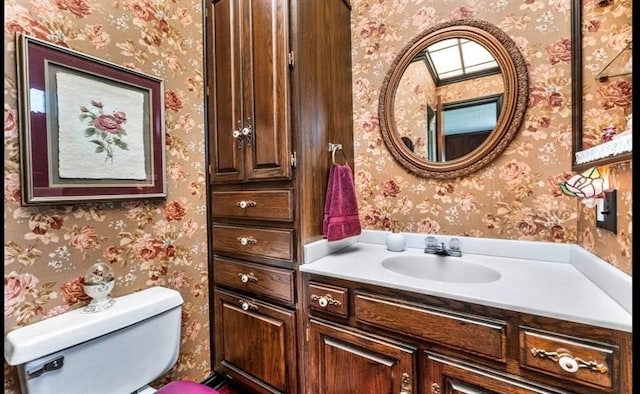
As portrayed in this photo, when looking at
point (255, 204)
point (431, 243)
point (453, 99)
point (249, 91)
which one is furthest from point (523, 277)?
point (249, 91)

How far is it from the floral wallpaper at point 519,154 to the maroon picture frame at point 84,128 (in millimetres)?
1108

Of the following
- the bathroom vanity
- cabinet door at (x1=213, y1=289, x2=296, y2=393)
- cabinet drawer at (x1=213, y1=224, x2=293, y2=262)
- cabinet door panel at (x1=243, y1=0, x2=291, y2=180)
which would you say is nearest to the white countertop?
the bathroom vanity

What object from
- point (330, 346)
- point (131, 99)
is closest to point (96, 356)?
point (330, 346)

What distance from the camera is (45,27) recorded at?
3.56ft

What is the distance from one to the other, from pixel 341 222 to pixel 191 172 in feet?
2.66

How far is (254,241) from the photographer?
4.71ft

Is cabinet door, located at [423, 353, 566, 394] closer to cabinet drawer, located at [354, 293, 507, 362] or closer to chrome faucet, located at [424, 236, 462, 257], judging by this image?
cabinet drawer, located at [354, 293, 507, 362]

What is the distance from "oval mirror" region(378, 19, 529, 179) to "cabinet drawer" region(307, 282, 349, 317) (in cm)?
73

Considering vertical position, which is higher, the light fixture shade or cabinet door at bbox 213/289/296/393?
the light fixture shade

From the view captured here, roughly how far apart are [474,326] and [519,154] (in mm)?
784

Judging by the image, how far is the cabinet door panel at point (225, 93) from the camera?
57.9 inches

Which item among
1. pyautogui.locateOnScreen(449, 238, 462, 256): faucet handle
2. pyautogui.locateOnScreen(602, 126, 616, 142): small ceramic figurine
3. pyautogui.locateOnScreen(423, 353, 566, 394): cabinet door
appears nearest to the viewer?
pyautogui.locateOnScreen(423, 353, 566, 394): cabinet door

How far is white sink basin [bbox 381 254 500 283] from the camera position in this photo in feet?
4.15

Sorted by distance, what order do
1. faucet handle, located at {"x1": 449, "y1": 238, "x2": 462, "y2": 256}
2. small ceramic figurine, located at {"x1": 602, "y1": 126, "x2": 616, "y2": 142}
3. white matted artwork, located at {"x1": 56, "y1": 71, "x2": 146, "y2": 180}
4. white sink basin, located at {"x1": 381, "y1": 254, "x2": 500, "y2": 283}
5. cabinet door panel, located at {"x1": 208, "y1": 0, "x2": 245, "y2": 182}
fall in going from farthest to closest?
cabinet door panel, located at {"x1": 208, "y1": 0, "x2": 245, "y2": 182} → faucet handle, located at {"x1": 449, "y1": 238, "x2": 462, "y2": 256} → white sink basin, located at {"x1": 381, "y1": 254, "x2": 500, "y2": 283} → white matted artwork, located at {"x1": 56, "y1": 71, "x2": 146, "y2": 180} → small ceramic figurine, located at {"x1": 602, "y1": 126, "x2": 616, "y2": 142}
